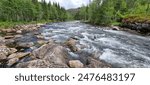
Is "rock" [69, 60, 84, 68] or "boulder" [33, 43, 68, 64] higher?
"boulder" [33, 43, 68, 64]

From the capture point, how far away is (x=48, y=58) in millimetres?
11859

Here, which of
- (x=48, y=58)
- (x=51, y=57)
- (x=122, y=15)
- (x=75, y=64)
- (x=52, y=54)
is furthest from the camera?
(x=122, y=15)

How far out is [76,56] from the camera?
1384cm

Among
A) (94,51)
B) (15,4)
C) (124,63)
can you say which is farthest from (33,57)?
(15,4)

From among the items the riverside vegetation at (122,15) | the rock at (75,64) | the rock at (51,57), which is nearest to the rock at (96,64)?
the rock at (75,64)

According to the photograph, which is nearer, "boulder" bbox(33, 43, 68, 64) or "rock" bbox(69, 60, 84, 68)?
"rock" bbox(69, 60, 84, 68)

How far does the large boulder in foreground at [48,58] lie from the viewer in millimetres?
11102

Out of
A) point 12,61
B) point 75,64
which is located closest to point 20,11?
point 12,61

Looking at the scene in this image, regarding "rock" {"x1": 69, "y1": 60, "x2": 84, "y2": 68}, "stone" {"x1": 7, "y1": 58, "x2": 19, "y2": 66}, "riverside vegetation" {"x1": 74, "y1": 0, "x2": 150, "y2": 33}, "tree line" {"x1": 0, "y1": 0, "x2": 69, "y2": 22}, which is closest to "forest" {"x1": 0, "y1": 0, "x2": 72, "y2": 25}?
"tree line" {"x1": 0, "y1": 0, "x2": 69, "y2": 22}

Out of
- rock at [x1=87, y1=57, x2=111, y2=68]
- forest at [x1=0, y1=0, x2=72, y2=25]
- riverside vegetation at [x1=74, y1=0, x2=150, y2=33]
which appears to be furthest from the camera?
forest at [x1=0, y1=0, x2=72, y2=25]

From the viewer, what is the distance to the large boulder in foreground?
11.1 meters

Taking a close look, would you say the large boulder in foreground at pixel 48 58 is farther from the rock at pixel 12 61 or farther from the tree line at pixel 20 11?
the tree line at pixel 20 11

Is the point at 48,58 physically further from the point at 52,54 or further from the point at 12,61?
the point at 12,61

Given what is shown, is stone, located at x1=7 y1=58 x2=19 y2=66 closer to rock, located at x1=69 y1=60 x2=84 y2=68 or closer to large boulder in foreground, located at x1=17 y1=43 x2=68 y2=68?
large boulder in foreground, located at x1=17 y1=43 x2=68 y2=68
